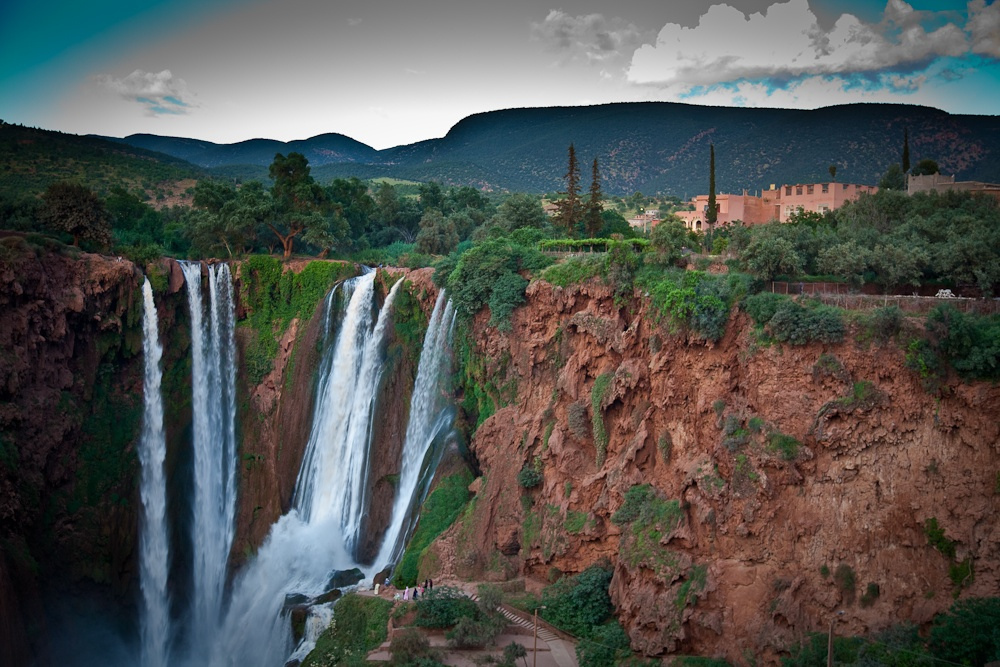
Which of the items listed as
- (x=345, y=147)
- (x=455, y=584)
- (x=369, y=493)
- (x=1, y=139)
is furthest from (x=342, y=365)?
(x=345, y=147)

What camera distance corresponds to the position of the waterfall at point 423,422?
33.4m

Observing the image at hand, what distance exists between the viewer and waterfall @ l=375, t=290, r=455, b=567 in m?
33.4

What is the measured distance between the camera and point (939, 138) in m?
72.6

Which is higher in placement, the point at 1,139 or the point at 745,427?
the point at 1,139

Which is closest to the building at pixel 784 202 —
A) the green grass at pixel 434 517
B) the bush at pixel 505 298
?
the bush at pixel 505 298

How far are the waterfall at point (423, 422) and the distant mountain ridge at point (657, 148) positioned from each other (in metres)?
45.3

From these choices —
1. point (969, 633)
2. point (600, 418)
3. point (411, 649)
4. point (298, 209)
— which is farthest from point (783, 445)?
point (298, 209)

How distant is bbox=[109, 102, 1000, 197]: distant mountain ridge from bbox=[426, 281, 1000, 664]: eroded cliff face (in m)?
45.1

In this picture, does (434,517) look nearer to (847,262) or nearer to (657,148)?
(847,262)

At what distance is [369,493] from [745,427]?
17.1 meters

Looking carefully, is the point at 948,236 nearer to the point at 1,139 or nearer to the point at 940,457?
the point at 940,457

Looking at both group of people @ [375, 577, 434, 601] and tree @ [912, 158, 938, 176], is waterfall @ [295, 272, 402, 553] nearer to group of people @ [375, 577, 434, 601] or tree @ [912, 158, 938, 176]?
group of people @ [375, 577, 434, 601]

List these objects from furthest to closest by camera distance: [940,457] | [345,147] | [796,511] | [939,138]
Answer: [345,147] < [939,138] < [796,511] < [940,457]

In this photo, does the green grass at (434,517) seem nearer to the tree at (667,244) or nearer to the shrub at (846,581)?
the tree at (667,244)
